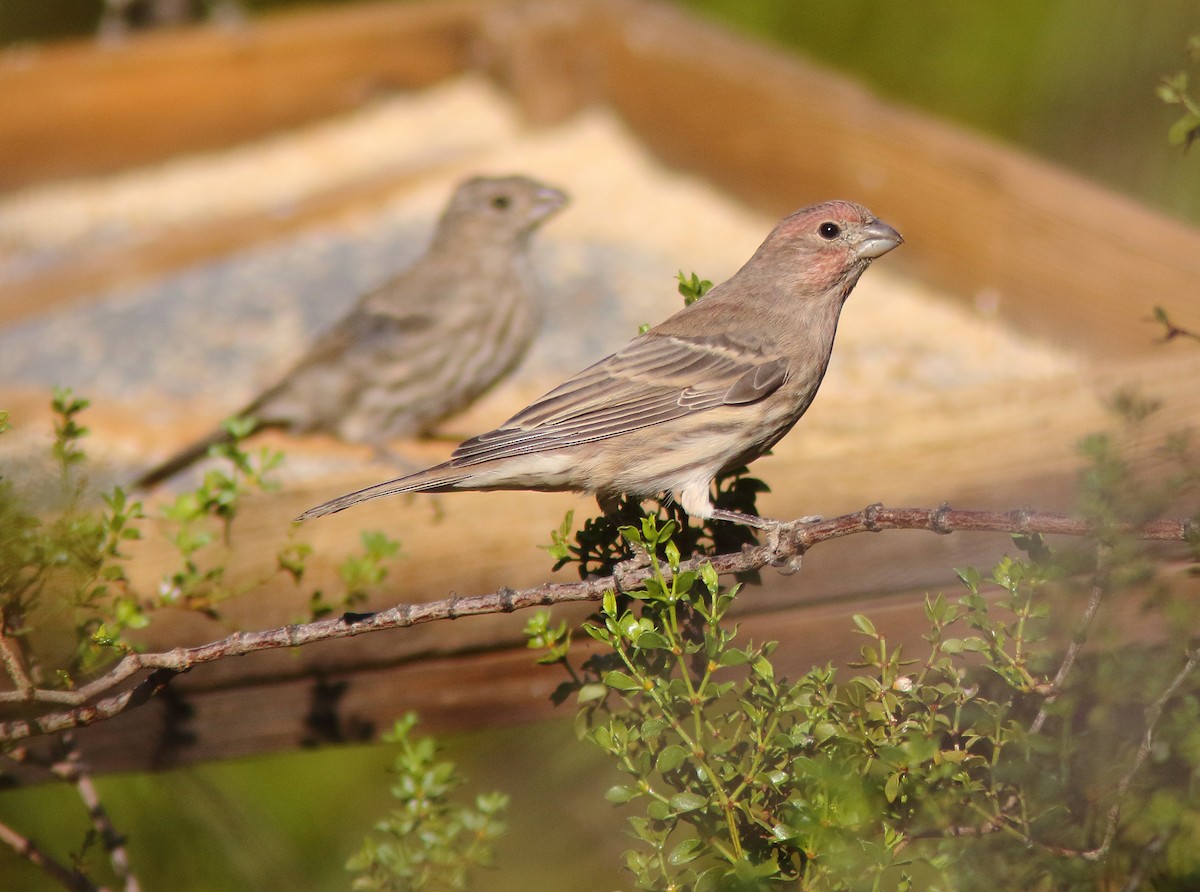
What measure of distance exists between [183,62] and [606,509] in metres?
4.86

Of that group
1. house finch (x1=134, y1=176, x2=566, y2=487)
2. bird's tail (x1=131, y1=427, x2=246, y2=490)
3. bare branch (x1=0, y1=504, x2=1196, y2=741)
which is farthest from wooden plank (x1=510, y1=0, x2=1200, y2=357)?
bird's tail (x1=131, y1=427, x2=246, y2=490)

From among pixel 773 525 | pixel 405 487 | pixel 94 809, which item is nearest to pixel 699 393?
pixel 773 525

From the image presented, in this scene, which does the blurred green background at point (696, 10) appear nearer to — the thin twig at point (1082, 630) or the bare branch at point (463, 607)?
the bare branch at point (463, 607)

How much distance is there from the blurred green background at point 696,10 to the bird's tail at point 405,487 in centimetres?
58

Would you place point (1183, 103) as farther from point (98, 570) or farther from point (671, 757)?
point (98, 570)

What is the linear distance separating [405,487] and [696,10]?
19.2ft

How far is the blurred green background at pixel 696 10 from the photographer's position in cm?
272

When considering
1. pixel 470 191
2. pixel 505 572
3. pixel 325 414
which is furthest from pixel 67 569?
pixel 470 191

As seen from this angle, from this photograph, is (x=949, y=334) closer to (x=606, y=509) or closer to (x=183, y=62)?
(x=606, y=509)

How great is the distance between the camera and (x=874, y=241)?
326 centimetres

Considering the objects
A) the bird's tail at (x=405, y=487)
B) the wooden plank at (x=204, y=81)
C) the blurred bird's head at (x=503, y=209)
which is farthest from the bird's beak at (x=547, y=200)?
the wooden plank at (x=204, y=81)

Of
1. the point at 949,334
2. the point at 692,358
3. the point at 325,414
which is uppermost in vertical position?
the point at 692,358

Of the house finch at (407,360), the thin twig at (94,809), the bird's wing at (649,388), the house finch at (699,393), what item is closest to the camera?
the thin twig at (94,809)

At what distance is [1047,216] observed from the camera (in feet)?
15.3
